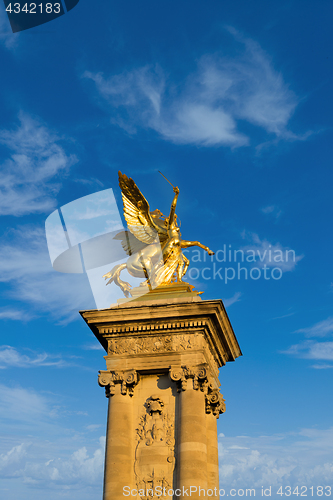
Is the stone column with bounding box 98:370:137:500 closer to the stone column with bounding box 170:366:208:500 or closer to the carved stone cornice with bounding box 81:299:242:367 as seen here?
the carved stone cornice with bounding box 81:299:242:367

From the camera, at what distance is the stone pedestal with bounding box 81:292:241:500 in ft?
53.4

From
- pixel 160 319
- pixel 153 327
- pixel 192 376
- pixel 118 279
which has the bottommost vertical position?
pixel 192 376

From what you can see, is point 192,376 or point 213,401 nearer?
point 192,376

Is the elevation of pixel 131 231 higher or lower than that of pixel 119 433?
higher

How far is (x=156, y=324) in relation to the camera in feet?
59.5

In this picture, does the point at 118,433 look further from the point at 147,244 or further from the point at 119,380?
the point at 147,244

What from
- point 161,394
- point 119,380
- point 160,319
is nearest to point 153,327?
point 160,319

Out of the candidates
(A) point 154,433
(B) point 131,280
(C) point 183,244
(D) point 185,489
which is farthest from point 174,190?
(D) point 185,489

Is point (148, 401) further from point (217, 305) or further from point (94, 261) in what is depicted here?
point (94, 261)

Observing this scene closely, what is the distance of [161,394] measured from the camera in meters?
17.6

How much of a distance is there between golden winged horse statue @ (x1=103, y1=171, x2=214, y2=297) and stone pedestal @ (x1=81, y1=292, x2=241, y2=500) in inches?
49.9

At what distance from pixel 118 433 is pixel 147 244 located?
7.09 meters

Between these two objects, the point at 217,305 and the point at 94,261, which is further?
the point at 94,261

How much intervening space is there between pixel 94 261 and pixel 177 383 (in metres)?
6.03
